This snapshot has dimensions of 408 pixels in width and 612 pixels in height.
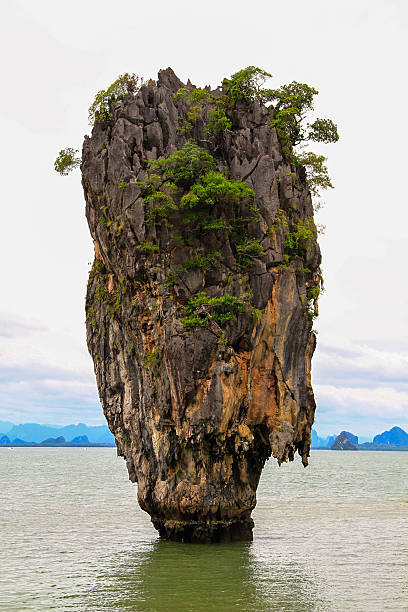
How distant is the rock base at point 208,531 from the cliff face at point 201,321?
0.18ft

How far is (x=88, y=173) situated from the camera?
27703 mm

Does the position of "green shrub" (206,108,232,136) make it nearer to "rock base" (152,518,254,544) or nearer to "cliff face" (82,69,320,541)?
"cliff face" (82,69,320,541)

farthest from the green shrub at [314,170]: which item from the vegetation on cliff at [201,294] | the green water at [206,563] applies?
the green water at [206,563]

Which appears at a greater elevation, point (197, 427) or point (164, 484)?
point (197, 427)

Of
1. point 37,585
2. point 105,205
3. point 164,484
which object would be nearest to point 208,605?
point 37,585

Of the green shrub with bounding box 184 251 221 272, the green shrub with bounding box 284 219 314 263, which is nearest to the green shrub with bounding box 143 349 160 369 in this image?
the green shrub with bounding box 184 251 221 272

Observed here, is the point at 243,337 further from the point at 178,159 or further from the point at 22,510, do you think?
the point at 22,510

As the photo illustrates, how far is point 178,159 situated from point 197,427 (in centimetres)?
1055

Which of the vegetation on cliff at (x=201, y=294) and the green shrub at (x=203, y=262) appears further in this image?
the green shrub at (x=203, y=262)

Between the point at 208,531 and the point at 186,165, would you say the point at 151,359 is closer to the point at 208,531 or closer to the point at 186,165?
the point at 208,531

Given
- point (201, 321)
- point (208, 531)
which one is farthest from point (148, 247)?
point (208, 531)

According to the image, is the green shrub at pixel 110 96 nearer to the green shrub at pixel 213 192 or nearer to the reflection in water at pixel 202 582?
the green shrub at pixel 213 192

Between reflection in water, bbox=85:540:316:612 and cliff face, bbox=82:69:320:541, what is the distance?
185 cm

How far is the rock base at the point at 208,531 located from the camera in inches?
993
